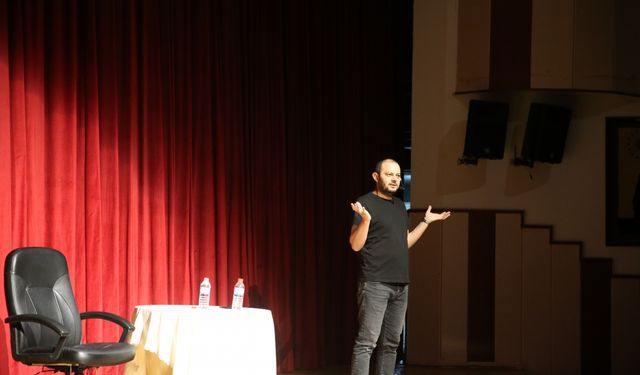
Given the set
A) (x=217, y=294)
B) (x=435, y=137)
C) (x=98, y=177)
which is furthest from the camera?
(x=435, y=137)

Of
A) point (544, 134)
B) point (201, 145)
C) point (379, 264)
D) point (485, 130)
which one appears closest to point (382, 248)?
point (379, 264)

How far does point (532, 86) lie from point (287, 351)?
271cm

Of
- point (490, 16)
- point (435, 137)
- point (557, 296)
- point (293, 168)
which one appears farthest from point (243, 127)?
point (557, 296)

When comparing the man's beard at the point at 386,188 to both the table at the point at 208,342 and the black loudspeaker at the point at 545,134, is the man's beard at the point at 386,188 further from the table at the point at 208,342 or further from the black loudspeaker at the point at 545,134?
the black loudspeaker at the point at 545,134

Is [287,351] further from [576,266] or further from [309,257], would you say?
[576,266]

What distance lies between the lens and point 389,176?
5.46 metres

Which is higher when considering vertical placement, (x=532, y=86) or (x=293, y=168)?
(x=532, y=86)

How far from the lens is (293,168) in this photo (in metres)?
7.28

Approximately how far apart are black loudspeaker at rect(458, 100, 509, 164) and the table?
2987 mm

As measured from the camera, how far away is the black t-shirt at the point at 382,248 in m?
5.44

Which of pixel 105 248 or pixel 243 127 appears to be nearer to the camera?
pixel 105 248

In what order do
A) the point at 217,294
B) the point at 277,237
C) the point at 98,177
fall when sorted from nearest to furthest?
the point at 98,177
the point at 217,294
the point at 277,237

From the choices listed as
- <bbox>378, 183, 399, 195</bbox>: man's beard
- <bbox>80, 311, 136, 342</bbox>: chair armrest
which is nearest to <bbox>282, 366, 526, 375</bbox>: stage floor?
<bbox>378, 183, 399, 195</bbox>: man's beard

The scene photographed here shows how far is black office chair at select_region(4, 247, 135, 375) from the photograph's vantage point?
4.69 meters
